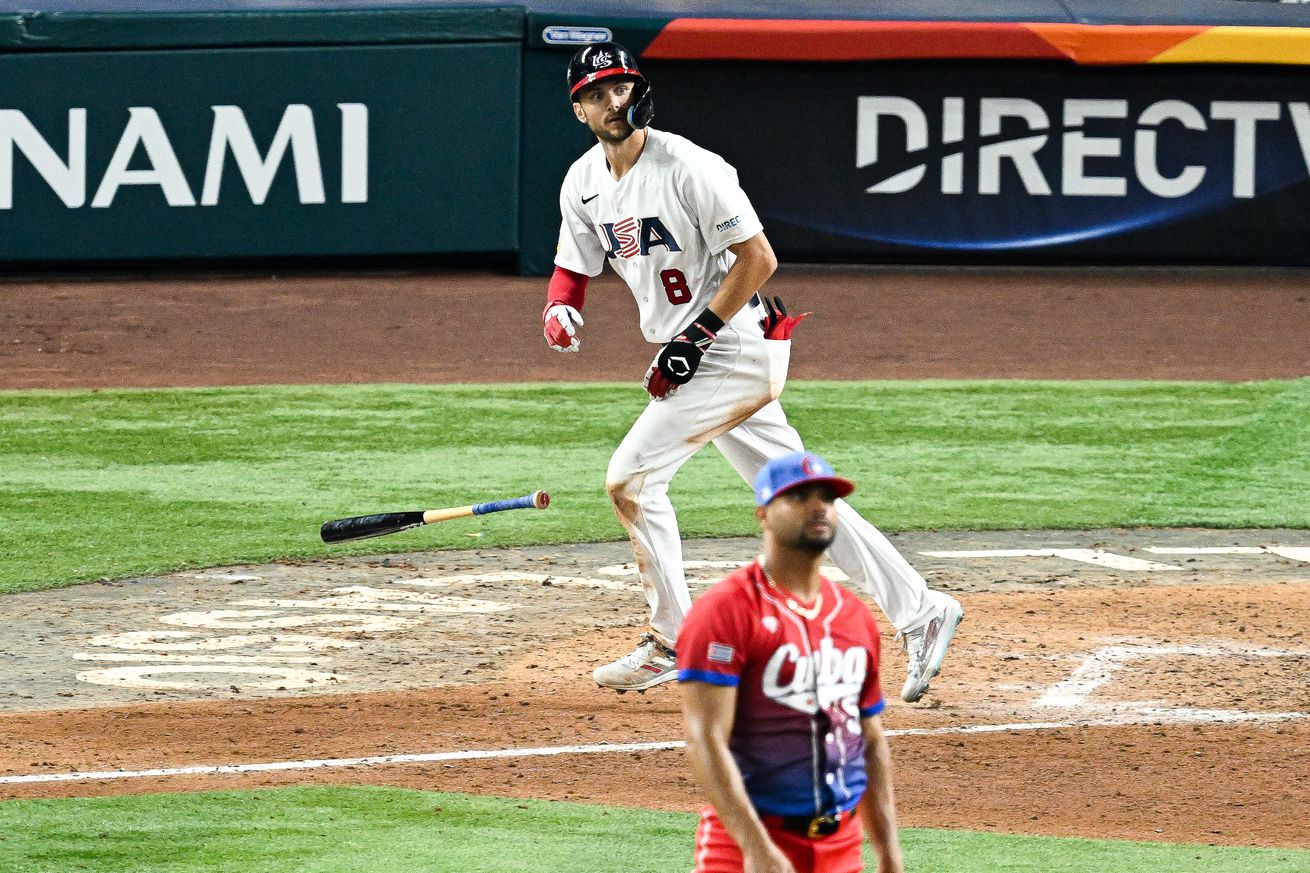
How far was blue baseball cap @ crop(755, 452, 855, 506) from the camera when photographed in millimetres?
3467

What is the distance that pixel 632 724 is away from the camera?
250 inches

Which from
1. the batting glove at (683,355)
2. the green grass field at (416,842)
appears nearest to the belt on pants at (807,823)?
the green grass field at (416,842)

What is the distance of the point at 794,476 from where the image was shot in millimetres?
3473

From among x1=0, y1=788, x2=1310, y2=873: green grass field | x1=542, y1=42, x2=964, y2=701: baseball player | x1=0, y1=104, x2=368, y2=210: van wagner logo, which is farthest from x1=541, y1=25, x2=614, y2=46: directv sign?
x1=0, y1=788, x2=1310, y2=873: green grass field

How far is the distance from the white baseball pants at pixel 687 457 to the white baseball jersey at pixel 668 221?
0.15 metres

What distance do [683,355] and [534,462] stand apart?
17.3 feet

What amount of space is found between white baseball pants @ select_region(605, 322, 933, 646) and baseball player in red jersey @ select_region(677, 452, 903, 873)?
2.69m

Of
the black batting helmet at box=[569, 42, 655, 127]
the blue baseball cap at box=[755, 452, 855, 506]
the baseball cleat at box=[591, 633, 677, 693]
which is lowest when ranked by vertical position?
the baseball cleat at box=[591, 633, 677, 693]

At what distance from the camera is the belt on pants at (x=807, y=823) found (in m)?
3.56

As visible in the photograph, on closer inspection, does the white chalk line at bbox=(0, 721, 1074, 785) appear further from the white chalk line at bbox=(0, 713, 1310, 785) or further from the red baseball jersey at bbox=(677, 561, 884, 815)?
the red baseball jersey at bbox=(677, 561, 884, 815)

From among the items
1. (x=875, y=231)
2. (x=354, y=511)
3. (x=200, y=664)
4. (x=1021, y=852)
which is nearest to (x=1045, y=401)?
(x=875, y=231)

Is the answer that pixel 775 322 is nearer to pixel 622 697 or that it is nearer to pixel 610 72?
pixel 610 72

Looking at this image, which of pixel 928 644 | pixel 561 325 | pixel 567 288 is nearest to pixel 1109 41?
pixel 567 288

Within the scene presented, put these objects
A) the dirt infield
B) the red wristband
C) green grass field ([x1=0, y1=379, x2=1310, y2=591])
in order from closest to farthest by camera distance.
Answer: the dirt infield, the red wristband, green grass field ([x1=0, y1=379, x2=1310, y2=591])
